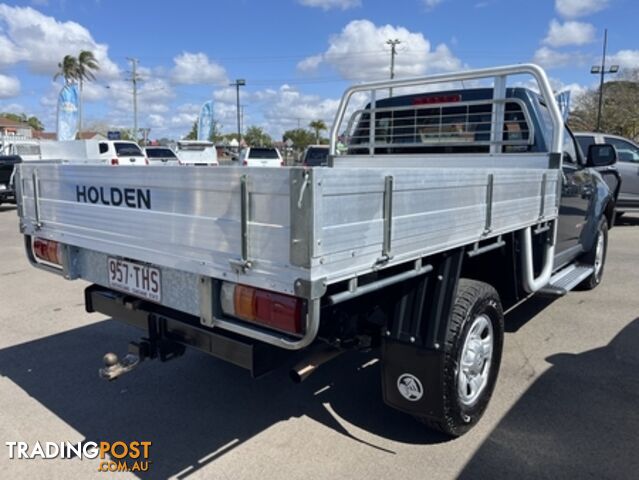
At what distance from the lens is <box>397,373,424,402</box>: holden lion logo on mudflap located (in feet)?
9.19

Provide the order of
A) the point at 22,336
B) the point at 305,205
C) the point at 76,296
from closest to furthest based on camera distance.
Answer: the point at 305,205 → the point at 22,336 → the point at 76,296

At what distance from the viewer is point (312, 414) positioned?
3373 mm

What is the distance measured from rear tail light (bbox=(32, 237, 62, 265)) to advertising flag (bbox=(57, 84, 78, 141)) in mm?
27442

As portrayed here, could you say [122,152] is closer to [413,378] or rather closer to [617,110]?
[413,378]

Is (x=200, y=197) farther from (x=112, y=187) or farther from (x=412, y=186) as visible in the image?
(x=412, y=186)

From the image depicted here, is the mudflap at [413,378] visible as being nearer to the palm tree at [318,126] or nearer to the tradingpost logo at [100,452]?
the tradingpost logo at [100,452]

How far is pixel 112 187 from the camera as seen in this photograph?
2.72 m

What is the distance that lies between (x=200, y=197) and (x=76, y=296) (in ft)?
14.4

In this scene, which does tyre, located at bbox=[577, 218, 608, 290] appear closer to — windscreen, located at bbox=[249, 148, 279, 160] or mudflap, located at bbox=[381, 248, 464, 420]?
mudflap, located at bbox=[381, 248, 464, 420]

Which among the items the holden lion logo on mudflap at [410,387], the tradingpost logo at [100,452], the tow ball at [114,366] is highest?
the tow ball at [114,366]

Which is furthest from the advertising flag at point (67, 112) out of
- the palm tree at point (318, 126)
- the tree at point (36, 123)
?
the tree at point (36, 123)

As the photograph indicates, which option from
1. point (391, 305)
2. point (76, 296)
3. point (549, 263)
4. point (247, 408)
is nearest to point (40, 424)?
point (247, 408)

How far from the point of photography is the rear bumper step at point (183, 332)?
8.07 feet

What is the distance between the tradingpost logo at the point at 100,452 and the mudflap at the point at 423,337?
1.42 meters
